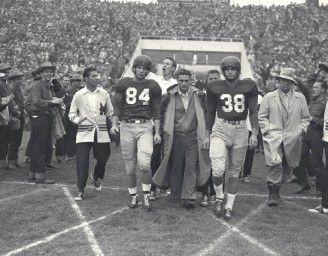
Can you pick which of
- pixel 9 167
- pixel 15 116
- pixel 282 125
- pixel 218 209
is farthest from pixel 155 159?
pixel 9 167

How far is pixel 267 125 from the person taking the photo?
7.13 metres

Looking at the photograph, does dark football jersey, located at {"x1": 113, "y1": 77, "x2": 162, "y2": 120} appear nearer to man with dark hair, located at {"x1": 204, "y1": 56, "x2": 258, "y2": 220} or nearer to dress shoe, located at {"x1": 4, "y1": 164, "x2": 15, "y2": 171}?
man with dark hair, located at {"x1": 204, "y1": 56, "x2": 258, "y2": 220}

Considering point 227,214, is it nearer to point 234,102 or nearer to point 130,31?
point 234,102

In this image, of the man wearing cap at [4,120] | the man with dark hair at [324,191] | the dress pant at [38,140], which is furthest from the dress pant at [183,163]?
the man wearing cap at [4,120]

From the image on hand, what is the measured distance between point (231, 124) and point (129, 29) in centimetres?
3028

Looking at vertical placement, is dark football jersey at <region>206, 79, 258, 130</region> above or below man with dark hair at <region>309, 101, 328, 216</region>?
above

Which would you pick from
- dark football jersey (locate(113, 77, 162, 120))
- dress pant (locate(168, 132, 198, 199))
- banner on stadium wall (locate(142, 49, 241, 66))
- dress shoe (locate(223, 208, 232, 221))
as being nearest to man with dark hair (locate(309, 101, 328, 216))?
dress shoe (locate(223, 208, 232, 221))

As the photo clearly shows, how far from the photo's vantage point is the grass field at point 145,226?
5078 millimetres

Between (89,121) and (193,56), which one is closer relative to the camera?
(89,121)

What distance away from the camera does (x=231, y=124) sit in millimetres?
6465

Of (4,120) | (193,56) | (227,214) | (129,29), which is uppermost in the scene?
(129,29)

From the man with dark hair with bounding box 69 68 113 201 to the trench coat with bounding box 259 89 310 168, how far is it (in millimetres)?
2478

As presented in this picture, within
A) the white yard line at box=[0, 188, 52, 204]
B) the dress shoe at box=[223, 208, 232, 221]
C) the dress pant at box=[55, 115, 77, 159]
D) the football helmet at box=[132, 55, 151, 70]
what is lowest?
the white yard line at box=[0, 188, 52, 204]

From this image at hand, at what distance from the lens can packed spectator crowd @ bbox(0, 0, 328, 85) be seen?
3117cm
